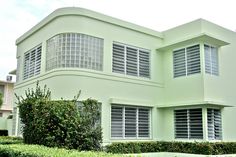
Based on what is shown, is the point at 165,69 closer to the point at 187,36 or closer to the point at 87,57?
the point at 187,36

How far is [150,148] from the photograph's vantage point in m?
17.4

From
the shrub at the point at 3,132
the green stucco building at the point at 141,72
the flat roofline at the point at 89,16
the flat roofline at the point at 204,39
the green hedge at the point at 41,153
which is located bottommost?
the shrub at the point at 3,132

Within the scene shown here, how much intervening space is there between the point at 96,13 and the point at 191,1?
5.61m

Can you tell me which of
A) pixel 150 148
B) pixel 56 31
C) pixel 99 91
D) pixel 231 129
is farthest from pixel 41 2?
pixel 231 129

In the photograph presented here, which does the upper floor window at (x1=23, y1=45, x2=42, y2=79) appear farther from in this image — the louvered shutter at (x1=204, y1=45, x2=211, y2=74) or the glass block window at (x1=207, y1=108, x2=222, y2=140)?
the glass block window at (x1=207, y1=108, x2=222, y2=140)

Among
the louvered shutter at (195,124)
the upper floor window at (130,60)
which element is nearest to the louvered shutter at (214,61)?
the louvered shutter at (195,124)

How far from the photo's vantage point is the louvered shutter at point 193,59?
17641 millimetres

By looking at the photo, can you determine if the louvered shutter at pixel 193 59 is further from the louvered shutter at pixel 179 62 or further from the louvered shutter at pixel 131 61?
the louvered shutter at pixel 131 61

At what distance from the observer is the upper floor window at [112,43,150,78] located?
1781 cm

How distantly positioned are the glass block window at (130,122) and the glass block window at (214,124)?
3.62m

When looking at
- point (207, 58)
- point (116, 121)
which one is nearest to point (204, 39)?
point (207, 58)

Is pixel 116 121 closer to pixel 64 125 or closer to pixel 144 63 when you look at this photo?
pixel 144 63

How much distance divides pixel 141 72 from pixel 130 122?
326 centimetres

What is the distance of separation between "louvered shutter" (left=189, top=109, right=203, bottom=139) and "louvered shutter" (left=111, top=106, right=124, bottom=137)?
403 centimetres
